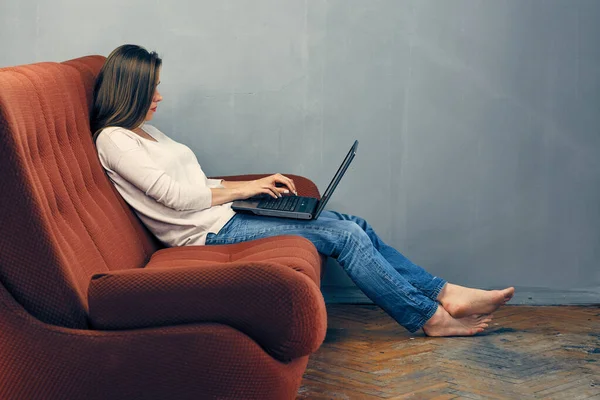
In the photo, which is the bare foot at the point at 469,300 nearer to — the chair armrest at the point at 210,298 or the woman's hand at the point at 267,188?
the woman's hand at the point at 267,188

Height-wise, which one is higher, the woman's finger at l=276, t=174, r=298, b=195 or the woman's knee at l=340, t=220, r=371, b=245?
the woman's finger at l=276, t=174, r=298, b=195

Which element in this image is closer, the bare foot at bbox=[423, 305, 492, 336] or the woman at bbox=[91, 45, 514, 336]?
the woman at bbox=[91, 45, 514, 336]

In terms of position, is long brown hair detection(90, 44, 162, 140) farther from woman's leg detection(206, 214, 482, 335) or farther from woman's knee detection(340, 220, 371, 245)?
woman's knee detection(340, 220, 371, 245)

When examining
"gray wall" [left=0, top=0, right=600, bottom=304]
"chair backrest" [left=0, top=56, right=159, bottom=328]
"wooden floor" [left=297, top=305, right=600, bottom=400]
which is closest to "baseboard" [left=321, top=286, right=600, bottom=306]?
"gray wall" [left=0, top=0, right=600, bottom=304]

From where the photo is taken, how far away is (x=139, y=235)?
2.55 metres

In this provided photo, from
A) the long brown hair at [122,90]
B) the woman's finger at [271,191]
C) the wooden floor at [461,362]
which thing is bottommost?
the wooden floor at [461,362]

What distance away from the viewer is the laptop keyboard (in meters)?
2.72

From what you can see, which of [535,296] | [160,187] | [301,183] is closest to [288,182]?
[301,183]

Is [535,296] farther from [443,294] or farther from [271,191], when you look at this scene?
[271,191]

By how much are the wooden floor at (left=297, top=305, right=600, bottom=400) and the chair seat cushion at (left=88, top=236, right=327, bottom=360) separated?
0.59 meters

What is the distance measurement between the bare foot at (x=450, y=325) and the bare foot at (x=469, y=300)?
32 millimetres

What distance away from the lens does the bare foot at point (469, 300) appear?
2.77 m

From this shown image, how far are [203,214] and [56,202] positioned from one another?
0.71 m

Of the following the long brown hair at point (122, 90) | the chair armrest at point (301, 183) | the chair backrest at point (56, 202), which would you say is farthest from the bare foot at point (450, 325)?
the long brown hair at point (122, 90)
